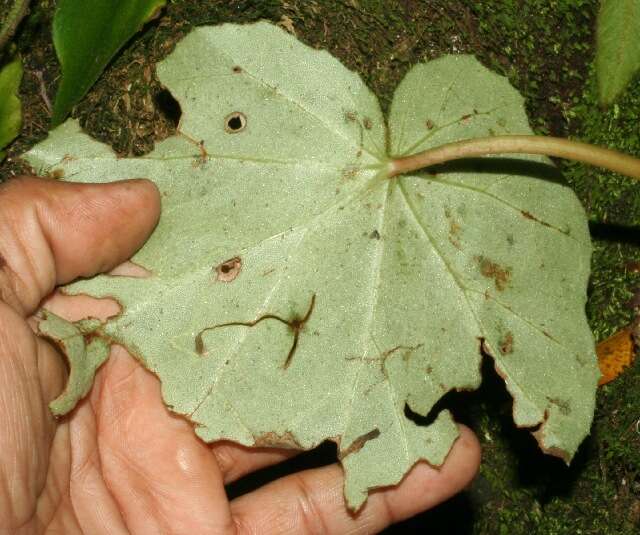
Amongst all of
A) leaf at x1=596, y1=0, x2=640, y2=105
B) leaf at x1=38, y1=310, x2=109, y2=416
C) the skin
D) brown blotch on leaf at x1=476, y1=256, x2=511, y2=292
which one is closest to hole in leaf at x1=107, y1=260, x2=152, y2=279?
the skin

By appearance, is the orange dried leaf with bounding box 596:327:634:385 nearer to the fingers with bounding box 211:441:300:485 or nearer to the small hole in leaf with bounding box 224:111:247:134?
the fingers with bounding box 211:441:300:485

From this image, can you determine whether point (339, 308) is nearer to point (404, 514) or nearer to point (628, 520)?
point (404, 514)

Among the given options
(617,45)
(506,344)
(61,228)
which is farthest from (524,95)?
(61,228)

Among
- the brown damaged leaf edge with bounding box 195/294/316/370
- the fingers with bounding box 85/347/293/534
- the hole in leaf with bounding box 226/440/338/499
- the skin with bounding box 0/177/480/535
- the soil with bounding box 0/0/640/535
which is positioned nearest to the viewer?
the skin with bounding box 0/177/480/535

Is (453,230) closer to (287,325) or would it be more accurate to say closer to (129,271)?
(287,325)

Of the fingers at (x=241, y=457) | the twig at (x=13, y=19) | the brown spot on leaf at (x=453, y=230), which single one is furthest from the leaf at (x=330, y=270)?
the twig at (x=13, y=19)

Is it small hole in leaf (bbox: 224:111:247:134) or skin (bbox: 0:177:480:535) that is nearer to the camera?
skin (bbox: 0:177:480:535)
